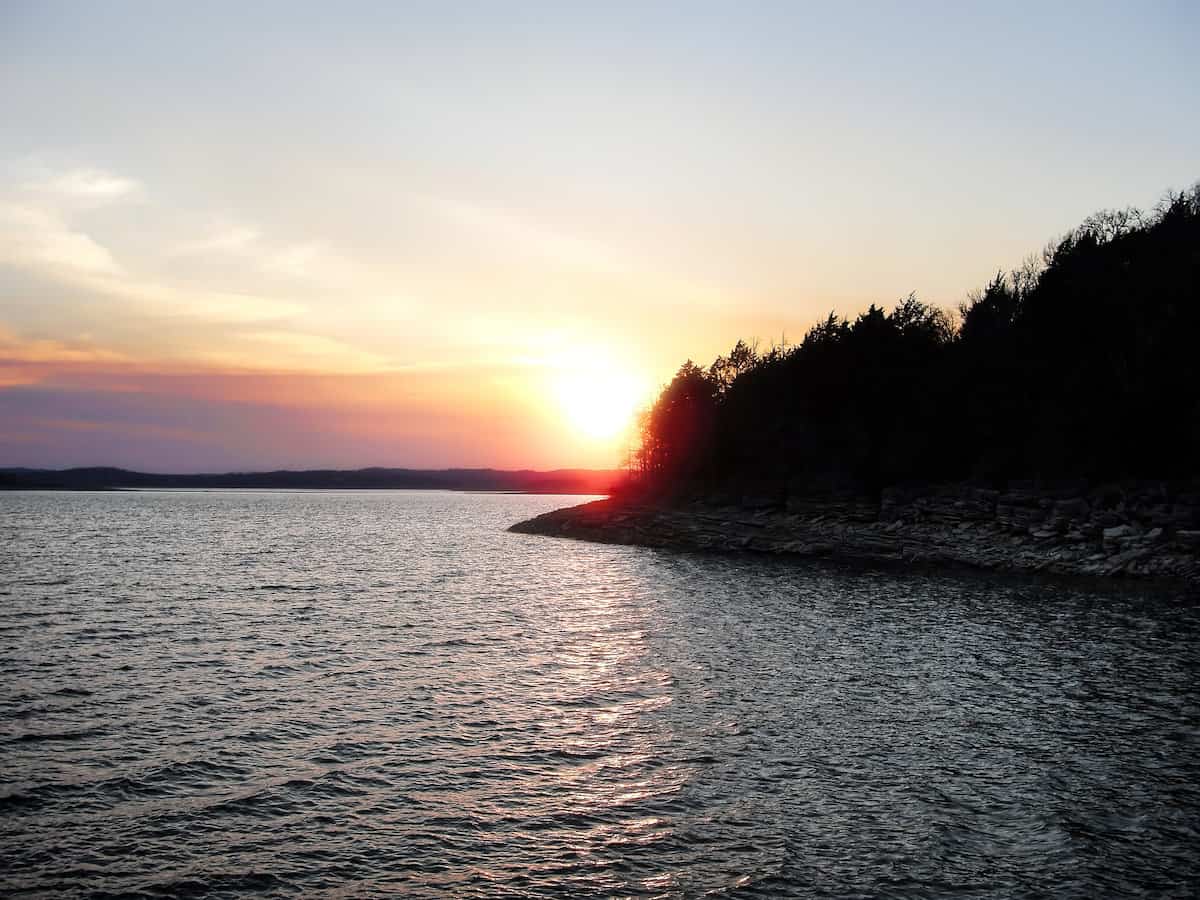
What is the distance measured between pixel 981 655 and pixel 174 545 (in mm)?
85183

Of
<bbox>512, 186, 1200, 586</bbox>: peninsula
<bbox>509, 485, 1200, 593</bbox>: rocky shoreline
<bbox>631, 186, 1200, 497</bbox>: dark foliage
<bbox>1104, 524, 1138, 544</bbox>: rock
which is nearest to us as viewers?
<bbox>509, 485, 1200, 593</bbox>: rocky shoreline

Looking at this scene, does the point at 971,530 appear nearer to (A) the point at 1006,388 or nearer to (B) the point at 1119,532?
(B) the point at 1119,532

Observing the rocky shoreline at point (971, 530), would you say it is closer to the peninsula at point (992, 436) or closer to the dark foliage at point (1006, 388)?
the peninsula at point (992, 436)

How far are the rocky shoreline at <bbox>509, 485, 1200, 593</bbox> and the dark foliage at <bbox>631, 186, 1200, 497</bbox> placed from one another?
5.63 m

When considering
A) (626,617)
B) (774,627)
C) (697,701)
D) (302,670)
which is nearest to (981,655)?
(774,627)

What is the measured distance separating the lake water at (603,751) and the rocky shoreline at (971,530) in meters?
14.8

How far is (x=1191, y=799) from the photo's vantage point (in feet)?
51.8

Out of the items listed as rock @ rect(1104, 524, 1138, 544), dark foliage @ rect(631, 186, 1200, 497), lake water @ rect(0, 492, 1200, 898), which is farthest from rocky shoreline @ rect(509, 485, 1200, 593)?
lake water @ rect(0, 492, 1200, 898)

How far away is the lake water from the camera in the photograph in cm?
1319

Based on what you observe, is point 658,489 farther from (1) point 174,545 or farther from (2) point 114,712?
(2) point 114,712

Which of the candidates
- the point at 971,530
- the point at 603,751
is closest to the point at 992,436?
the point at 971,530

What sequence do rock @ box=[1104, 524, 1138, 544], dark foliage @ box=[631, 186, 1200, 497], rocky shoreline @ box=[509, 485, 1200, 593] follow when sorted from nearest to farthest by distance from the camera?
rocky shoreline @ box=[509, 485, 1200, 593], rock @ box=[1104, 524, 1138, 544], dark foliage @ box=[631, 186, 1200, 497]

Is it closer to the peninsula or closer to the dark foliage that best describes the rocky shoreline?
the peninsula

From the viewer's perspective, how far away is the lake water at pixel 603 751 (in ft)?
43.3
